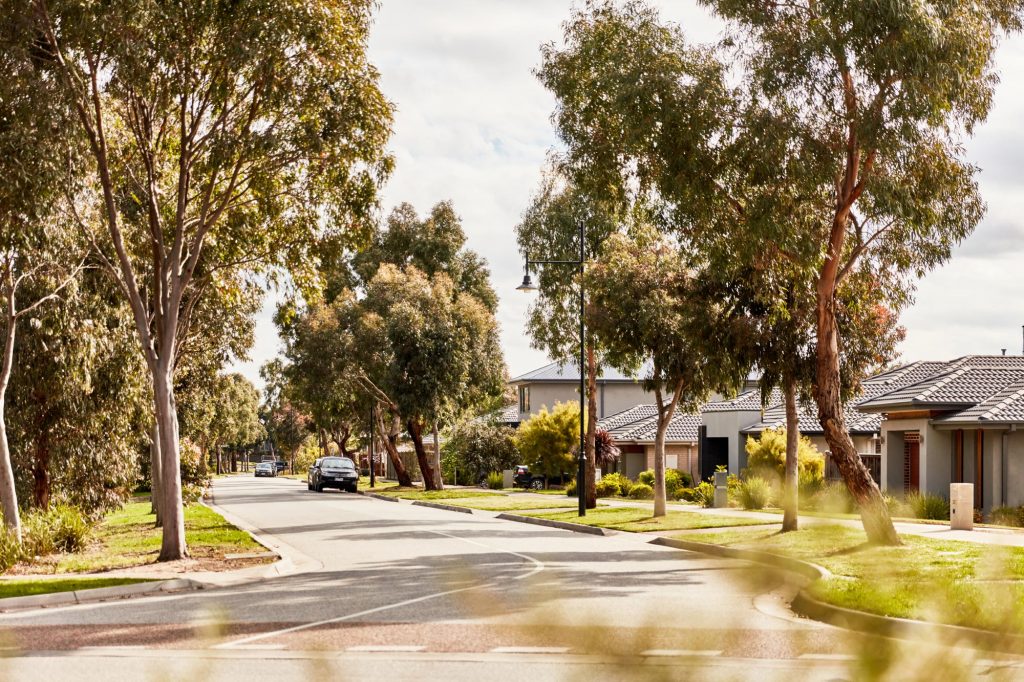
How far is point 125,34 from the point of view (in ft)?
63.5

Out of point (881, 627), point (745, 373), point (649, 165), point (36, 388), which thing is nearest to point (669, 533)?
point (745, 373)

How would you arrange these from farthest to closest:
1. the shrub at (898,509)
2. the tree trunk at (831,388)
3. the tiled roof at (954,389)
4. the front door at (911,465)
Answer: the front door at (911,465) < the tiled roof at (954,389) < the shrub at (898,509) < the tree trunk at (831,388)

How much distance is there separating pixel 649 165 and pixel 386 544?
1014 cm

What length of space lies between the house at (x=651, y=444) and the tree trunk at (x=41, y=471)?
3380 cm

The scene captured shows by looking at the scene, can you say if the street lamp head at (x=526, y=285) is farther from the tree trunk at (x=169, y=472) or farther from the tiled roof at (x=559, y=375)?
the tiled roof at (x=559, y=375)

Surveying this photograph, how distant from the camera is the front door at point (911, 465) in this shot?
3856cm

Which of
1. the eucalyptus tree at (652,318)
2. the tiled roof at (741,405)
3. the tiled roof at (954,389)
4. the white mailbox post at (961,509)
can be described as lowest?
the white mailbox post at (961,509)

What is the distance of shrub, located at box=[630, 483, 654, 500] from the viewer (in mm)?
50844

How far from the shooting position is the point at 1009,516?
29906mm

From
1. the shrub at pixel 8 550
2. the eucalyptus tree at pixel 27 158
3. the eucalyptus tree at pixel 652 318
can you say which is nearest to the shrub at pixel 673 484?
the eucalyptus tree at pixel 652 318

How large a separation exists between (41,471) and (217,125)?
1429 centimetres

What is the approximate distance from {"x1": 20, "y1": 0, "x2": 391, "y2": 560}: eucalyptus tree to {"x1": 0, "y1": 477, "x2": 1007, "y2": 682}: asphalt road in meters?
5.80

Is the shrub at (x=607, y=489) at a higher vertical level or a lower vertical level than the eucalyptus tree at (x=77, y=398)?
lower

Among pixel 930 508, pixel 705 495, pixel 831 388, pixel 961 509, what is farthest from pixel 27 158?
pixel 705 495
